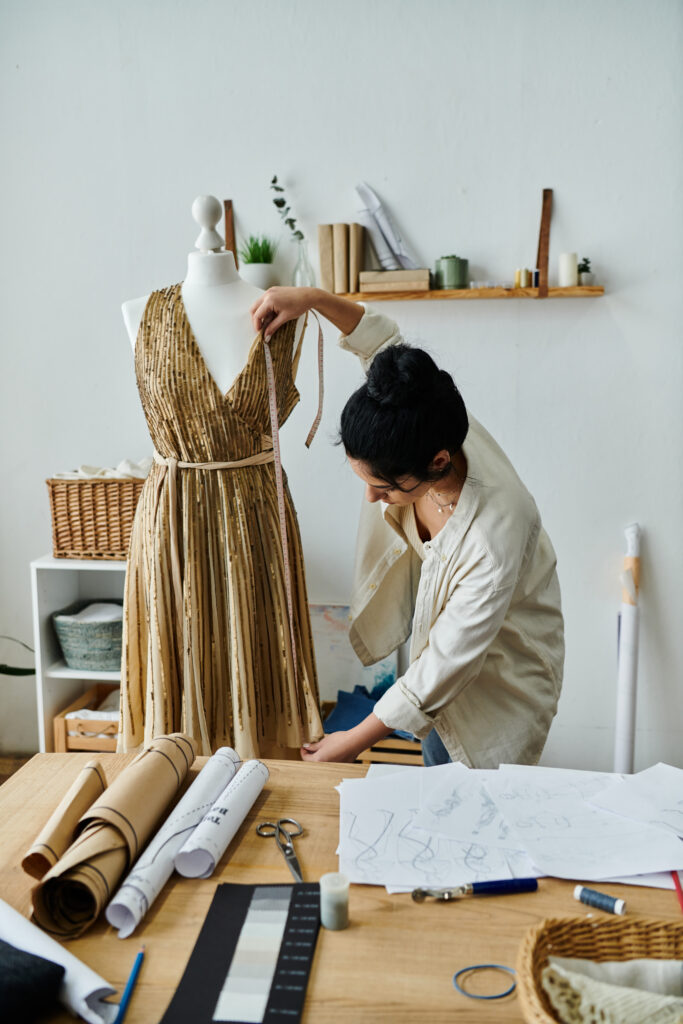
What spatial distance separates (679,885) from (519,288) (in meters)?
1.92

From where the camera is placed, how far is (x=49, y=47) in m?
2.79

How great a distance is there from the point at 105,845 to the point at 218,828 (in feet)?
0.49

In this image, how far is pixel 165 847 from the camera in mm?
1044

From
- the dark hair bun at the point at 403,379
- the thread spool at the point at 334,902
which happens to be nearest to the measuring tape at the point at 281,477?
the dark hair bun at the point at 403,379

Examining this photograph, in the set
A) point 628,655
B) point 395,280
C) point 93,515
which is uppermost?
point 395,280

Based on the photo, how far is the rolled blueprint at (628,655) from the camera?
8.79 ft

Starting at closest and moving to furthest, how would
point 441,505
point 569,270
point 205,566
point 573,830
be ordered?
point 573,830 < point 441,505 < point 205,566 < point 569,270

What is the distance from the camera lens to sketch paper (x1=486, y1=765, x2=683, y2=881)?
106 centimetres

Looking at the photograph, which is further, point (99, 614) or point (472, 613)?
point (99, 614)

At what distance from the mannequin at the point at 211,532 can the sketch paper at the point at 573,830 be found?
0.76 metres

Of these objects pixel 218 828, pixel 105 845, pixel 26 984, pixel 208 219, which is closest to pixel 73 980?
pixel 26 984

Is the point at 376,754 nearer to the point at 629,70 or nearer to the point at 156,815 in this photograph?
the point at 156,815

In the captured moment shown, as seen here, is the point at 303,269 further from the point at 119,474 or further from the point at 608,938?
the point at 608,938

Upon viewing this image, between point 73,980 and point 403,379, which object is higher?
point 403,379
